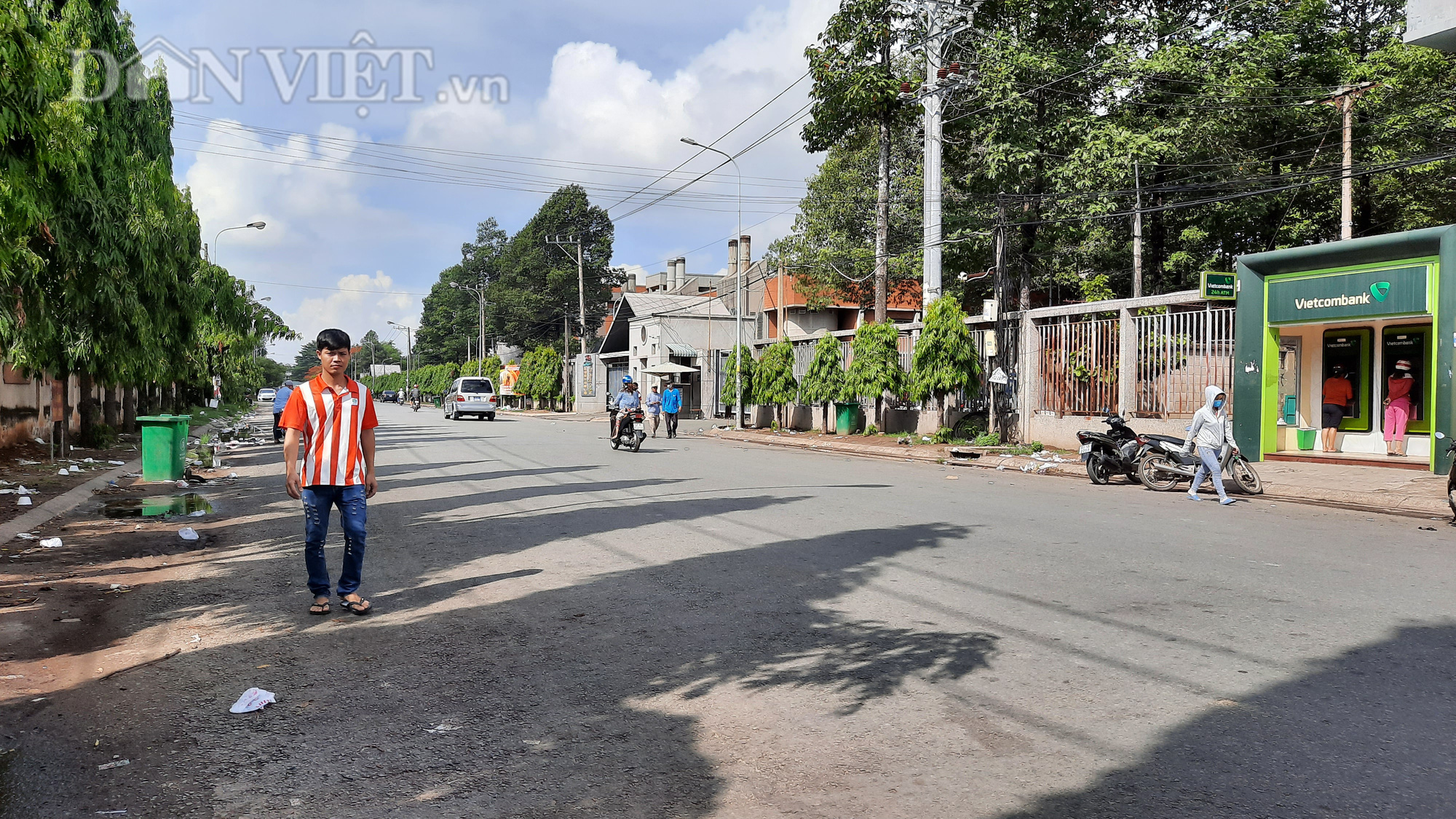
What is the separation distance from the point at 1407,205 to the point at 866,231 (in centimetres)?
2072

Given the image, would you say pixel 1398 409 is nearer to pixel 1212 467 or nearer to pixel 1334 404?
pixel 1334 404

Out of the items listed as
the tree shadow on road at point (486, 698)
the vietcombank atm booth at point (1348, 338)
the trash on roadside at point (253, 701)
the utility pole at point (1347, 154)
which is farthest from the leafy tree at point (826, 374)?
the trash on roadside at point (253, 701)

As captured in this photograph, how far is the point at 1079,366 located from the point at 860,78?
11.2 m

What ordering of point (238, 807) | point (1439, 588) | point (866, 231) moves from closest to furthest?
point (238, 807)
point (1439, 588)
point (866, 231)

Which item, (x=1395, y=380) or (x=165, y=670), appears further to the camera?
(x=1395, y=380)

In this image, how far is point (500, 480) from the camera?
50.9ft

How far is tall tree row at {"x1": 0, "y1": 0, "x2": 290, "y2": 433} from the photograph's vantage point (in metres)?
12.1

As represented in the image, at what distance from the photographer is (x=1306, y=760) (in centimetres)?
386

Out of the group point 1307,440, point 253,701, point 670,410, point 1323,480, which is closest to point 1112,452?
point 1323,480

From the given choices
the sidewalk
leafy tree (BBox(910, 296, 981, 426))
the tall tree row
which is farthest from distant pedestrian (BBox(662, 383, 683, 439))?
the tall tree row

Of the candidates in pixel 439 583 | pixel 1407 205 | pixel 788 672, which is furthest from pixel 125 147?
pixel 1407 205

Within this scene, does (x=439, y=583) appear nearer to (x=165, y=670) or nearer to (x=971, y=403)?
(x=165, y=670)

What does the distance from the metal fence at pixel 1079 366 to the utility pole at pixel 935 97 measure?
313 cm

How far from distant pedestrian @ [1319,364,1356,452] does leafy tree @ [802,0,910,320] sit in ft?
40.7
